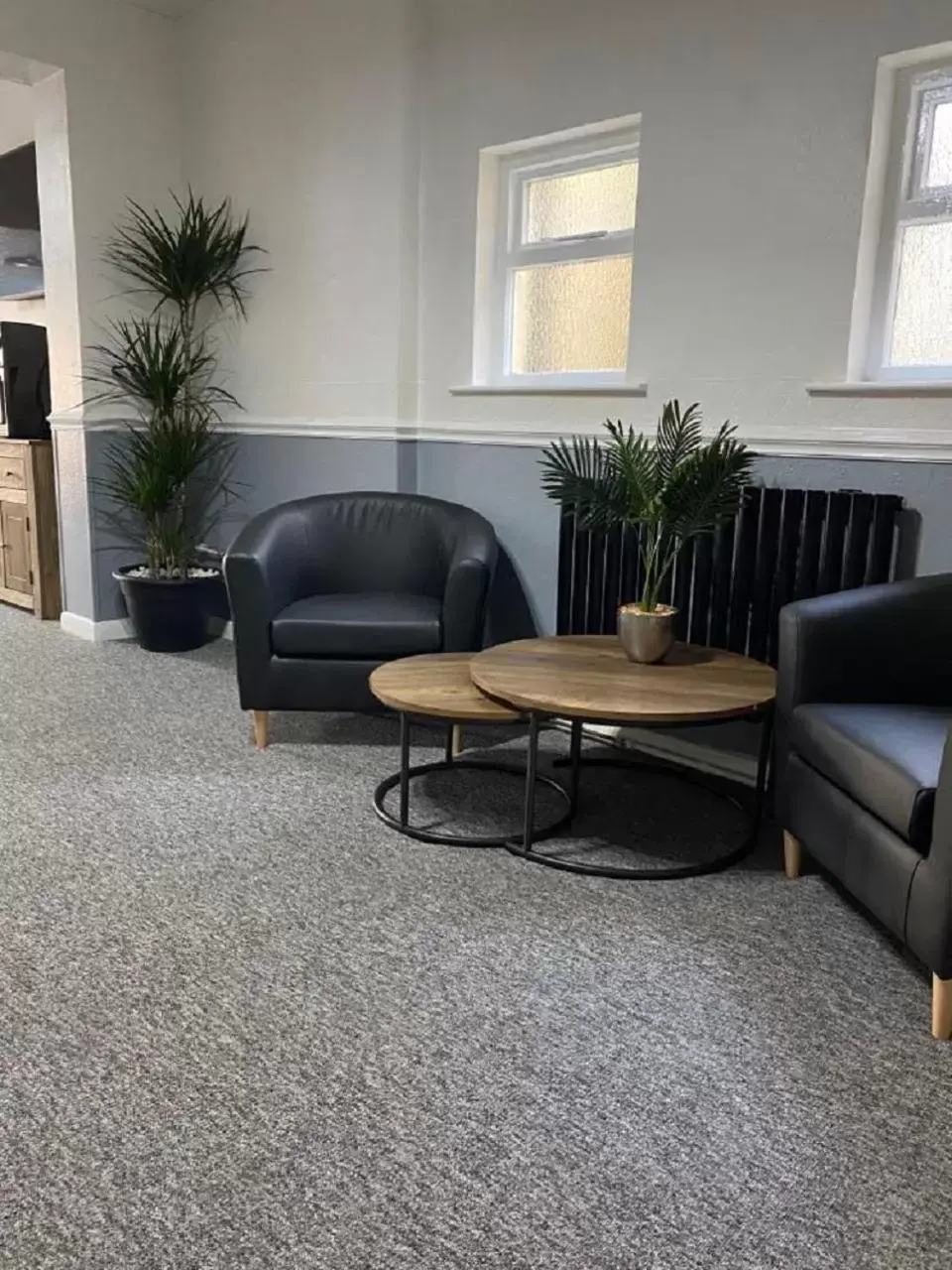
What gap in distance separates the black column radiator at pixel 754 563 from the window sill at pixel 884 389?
264mm

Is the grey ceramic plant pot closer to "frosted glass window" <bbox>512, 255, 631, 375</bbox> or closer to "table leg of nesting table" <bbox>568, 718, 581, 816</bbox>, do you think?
"table leg of nesting table" <bbox>568, 718, 581, 816</bbox>

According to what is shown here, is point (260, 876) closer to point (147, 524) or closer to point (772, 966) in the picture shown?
point (772, 966)

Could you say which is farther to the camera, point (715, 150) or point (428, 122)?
point (428, 122)

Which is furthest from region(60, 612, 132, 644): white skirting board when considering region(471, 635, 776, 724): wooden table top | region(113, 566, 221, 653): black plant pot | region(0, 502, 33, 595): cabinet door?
region(471, 635, 776, 724): wooden table top

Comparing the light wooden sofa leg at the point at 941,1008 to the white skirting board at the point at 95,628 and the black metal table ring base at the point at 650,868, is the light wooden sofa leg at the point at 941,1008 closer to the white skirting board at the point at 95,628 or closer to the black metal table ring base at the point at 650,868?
the black metal table ring base at the point at 650,868

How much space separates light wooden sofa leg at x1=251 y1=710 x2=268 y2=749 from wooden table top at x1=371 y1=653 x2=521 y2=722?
0.52 metres

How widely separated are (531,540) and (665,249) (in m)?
1.07

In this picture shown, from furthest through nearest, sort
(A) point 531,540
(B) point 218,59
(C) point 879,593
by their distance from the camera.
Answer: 1. (B) point 218,59
2. (A) point 531,540
3. (C) point 879,593

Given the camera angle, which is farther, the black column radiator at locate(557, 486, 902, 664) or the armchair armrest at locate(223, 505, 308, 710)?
the armchair armrest at locate(223, 505, 308, 710)

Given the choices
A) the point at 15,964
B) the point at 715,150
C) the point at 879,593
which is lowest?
the point at 15,964

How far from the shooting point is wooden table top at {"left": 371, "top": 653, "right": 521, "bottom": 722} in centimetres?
238

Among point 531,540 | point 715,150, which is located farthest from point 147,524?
point 715,150

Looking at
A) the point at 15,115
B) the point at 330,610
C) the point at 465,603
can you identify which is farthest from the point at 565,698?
the point at 15,115

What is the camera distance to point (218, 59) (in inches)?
167
